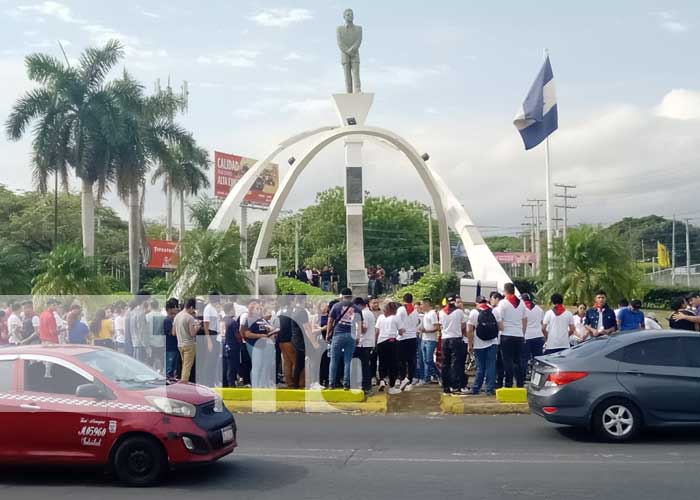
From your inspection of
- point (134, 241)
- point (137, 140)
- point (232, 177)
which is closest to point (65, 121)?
point (137, 140)

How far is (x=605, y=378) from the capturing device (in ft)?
33.4

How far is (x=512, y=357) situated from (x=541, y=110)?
17.4 m

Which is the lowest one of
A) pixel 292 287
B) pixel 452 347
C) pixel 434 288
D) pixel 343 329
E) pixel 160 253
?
pixel 452 347

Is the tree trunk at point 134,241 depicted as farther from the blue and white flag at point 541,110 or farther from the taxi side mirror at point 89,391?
the taxi side mirror at point 89,391

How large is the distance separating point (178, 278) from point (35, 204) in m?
Result: 33.4

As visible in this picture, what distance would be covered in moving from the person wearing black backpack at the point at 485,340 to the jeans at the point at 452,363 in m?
0.25

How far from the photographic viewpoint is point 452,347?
46.0 feet

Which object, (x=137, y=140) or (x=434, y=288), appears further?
(x=137, y=140)

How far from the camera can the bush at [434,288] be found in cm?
3262

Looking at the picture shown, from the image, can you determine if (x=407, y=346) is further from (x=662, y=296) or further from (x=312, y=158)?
(x=662, y=296)

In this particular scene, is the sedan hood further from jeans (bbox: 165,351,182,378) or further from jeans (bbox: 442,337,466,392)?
jeans (bbox: 442,337,466,392)

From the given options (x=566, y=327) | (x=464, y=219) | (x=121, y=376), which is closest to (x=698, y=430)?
(x=566, y=327)

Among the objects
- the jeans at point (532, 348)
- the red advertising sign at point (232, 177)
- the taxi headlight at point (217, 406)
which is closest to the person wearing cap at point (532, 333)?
the jeans at point (532, 348)

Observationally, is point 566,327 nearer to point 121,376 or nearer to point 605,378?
point 605,378
